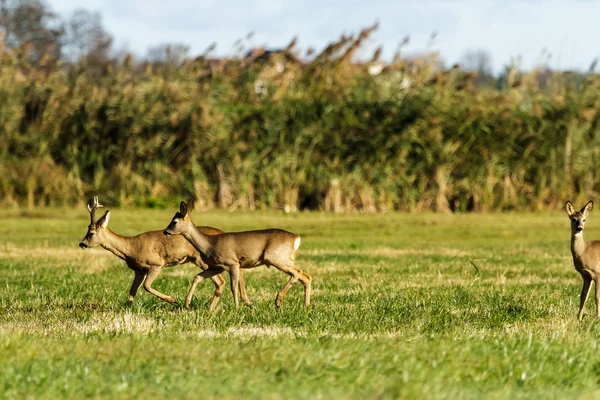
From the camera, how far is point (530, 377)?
301 inches

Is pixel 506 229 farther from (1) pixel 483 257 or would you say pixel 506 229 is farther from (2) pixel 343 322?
(2) pixel 343 322

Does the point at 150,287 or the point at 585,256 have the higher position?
the point at 585,256

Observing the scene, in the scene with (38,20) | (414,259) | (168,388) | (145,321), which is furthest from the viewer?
(38,20)

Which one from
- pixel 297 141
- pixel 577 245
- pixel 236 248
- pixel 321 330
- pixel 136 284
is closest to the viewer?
pixel 321 330

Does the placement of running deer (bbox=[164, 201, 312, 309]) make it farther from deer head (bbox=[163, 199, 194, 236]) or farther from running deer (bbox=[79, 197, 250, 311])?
running deer (bbox=[79, 197, 250, 311])

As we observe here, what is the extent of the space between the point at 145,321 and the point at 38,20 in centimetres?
7260

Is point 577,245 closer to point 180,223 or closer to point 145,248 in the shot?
point 180,223

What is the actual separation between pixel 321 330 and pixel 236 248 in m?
2.46

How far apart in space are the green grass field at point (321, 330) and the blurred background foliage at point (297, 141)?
25.4 ft

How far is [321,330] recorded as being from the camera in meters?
10.1

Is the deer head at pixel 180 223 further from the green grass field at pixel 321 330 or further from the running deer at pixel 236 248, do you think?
the green grass field at pixel 321 330

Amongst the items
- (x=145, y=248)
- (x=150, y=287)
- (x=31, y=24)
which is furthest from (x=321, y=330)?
(x=31, y=24)

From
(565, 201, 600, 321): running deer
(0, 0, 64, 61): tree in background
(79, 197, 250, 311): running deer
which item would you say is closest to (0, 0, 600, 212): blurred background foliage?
(79, 197, 250, 311): running deer

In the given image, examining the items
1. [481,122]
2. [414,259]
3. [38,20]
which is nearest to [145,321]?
[414,259]
